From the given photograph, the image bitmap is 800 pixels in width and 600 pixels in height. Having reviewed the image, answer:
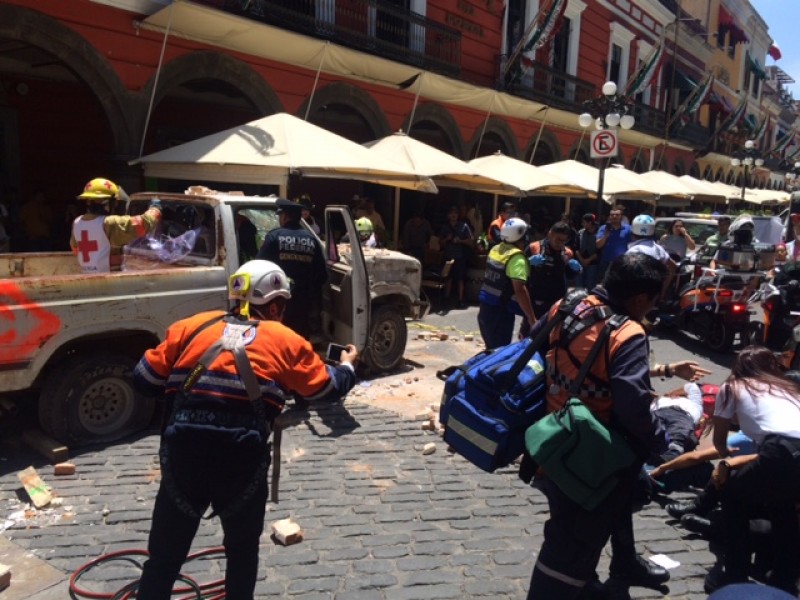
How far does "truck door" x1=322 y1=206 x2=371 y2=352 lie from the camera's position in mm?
6172

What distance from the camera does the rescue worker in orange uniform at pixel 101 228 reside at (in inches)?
219

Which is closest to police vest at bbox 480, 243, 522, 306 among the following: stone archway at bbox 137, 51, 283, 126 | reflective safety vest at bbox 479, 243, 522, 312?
reflective safety vest at bbox 479, 243, 522, 312

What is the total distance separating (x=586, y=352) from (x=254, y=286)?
144 cm

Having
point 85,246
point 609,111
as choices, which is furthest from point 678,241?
point 85,246

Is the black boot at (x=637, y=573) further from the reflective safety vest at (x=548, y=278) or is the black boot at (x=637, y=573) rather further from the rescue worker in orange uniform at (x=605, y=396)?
the reflective safety vest at (x=548, y=278)

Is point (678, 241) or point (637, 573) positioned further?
point (678, 241)

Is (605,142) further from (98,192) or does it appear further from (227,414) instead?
(227,414)

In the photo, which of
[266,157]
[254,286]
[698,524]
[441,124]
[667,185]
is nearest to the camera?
[254,286]

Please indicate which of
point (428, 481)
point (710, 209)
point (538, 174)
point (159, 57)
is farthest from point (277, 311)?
point (710, 209)

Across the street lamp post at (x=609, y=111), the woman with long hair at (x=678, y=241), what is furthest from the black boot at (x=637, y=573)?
the street lamp post at (x=609, y=111)

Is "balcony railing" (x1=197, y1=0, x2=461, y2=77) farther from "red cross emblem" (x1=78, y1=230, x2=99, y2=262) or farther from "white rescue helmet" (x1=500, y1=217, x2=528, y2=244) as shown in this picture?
"white rescue helmet" (x1=500, y1=217, x2=528, y2=244)

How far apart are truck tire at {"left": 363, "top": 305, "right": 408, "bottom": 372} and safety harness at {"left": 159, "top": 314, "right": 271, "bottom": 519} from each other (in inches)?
170

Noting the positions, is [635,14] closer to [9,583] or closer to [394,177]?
[394,177]

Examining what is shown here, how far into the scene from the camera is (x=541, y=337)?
2.87 meters
